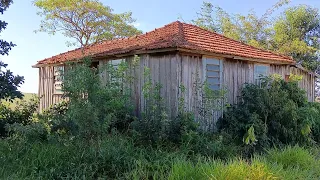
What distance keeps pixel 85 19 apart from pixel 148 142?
58.9 ft

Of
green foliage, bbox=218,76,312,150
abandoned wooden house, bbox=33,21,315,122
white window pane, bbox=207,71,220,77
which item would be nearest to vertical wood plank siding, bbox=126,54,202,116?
abandoned wooden house, bbox=33,21,315,122

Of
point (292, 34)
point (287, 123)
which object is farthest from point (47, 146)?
point (292, 34)

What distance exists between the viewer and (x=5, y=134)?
853 cm

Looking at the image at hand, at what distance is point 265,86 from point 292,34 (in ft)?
41.0

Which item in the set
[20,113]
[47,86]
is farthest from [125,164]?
[47,86]

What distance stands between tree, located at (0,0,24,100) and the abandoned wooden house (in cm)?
115

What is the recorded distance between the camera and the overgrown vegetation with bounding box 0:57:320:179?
5.09 m

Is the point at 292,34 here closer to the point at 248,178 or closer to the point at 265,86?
the point at 265,86

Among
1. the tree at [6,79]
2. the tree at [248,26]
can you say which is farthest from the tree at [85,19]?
the tree at [6,79]

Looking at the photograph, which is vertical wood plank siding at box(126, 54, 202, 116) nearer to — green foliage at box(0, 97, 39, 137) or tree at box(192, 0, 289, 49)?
green foliage at box(0, 97, 39, 137)

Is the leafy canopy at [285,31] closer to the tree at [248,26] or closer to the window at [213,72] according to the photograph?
the tree at [248,26]

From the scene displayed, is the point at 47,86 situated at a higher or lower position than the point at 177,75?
lower

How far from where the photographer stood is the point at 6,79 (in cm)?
798

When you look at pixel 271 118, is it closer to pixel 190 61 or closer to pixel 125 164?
pixel 190 61
